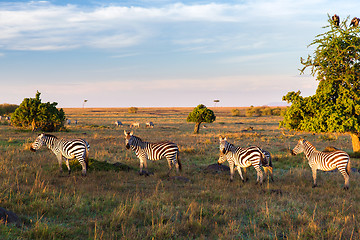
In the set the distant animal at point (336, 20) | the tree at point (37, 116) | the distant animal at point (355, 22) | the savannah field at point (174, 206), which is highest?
the distant animal at point (336, 20)

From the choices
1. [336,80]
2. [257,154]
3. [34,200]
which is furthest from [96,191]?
[336,80]

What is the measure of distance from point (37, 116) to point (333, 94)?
34580 millimetres

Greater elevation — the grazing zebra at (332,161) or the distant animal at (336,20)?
the distant animal at (336,20)

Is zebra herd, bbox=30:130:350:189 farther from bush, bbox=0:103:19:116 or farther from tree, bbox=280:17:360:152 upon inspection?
bush, bbox=0:103:19:116

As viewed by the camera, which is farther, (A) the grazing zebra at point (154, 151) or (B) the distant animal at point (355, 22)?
(B) the distant animal at point (355, 22)

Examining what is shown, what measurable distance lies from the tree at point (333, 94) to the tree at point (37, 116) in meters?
29.8

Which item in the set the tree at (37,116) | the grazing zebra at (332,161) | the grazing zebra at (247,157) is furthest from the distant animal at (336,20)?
the tree at (37,116)

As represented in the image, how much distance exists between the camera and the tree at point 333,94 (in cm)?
1764

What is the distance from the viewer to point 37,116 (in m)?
34.4

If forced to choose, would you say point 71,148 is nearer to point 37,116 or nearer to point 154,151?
point 154,151

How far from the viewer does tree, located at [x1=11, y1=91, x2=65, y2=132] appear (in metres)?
34.3

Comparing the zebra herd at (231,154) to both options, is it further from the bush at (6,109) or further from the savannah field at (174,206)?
the bush at (6,109)

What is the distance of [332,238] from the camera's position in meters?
6.40

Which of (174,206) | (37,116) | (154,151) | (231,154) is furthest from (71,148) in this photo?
(37,116)
